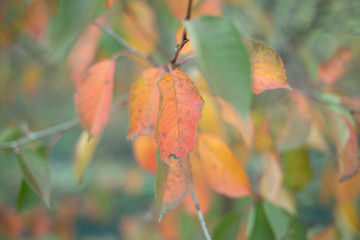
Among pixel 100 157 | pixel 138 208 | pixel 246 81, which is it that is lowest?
pixel 138 208

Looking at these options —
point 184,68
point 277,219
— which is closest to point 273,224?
point 277,219

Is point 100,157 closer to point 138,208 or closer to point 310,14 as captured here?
point 138,208

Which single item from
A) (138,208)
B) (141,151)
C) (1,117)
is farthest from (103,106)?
(138,208)

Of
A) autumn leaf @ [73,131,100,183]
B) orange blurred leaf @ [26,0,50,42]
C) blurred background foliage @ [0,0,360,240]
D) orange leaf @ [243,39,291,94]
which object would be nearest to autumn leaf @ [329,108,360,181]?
blurred background foliage @ [0,0,360,240]

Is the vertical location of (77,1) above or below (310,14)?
above

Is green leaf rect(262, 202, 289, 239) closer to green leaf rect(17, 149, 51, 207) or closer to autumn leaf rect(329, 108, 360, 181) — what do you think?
autumn leaf rect(329, 108, 360, 181)

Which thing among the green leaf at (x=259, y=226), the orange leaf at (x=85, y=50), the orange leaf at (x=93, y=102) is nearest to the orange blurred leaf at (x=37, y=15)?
the orange leaf at (x=85, y=50)

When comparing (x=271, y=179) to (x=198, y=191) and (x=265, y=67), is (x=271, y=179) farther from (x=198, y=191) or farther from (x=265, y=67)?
(x=265, y=67)
